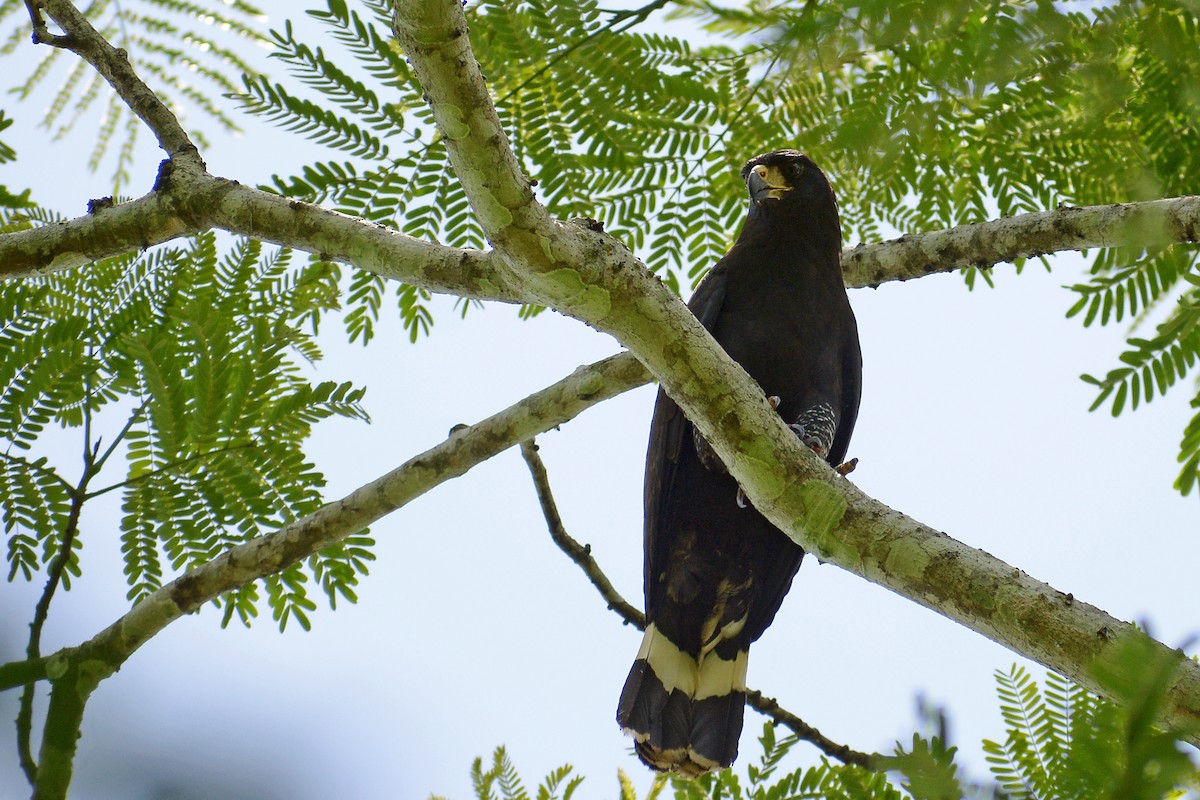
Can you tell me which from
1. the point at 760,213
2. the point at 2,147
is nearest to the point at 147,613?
the point at 2,147

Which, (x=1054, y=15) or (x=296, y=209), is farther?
(x=296, y=209)

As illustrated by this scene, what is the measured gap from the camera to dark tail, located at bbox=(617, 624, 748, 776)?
3.76 m

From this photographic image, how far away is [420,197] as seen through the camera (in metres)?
3.81

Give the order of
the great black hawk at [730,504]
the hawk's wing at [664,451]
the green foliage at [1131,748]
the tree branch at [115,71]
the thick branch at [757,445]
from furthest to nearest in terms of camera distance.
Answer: the great black hawk at [730,504], the hawk's wing at [664,451], the tree branch at [115,71], the thick branch at [757,445], the green foliage at [1131,748]

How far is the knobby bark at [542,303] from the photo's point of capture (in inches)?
84.9

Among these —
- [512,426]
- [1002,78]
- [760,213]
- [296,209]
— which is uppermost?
[760,213]

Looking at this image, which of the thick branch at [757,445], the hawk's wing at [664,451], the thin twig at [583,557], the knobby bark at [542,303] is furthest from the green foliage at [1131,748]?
the thin twig at [583,557]

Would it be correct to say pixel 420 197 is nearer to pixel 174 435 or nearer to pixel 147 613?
pixel 174 435

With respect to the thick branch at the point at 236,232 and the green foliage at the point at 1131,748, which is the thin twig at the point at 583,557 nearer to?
the thick branch at the point at 236,232

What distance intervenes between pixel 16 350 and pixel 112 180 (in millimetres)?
1686

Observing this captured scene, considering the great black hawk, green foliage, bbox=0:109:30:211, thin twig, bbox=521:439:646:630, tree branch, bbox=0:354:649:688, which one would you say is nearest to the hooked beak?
the great black hawk

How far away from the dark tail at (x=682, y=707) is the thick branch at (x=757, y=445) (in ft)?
4.77

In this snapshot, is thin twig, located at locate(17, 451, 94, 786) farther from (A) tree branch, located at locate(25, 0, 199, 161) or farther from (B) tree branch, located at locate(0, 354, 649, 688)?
(A) tree branch, located at locate(25, 0, 199, 161)

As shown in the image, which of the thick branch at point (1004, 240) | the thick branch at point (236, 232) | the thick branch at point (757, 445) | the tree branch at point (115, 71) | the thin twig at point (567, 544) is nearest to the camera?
the thick branch at point (757, 445)
